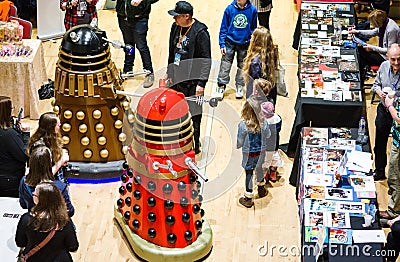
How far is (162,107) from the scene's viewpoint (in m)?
6.30

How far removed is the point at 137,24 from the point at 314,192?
3.45m

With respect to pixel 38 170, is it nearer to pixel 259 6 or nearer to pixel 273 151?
pixel 273 151

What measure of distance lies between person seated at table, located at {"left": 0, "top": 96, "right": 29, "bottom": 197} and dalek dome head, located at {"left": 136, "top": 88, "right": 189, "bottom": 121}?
3.38 ft

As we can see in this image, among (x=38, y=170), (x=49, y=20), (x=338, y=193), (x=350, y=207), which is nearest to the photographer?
(x=38, y=170)

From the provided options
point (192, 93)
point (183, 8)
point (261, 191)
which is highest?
point (183, 8)

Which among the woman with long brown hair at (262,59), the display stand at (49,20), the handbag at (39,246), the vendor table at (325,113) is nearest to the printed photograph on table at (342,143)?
the vendor table at (325,113)

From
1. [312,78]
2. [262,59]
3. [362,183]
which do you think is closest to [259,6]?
[312,78]

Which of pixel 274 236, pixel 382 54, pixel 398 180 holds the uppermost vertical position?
pixel 382 54

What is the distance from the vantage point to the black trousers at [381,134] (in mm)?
7621

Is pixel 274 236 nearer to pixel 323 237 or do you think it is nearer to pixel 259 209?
pixel 259 209

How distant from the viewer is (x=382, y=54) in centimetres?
899

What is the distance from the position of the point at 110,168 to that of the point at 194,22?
5.31ft

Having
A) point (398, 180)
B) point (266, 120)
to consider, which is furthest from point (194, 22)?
point (398, 180)

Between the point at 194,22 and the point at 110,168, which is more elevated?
the point at 194,22
